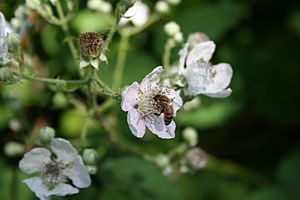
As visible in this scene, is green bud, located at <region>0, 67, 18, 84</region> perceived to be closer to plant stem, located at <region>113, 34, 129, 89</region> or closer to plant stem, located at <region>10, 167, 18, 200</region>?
plant stem, located at <region>113, 34, 129, 89</region>

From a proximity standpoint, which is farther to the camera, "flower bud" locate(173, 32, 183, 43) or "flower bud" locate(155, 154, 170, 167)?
"flower bud" locate(155, 154, 170, 167)

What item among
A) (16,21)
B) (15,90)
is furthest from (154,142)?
(16,21)

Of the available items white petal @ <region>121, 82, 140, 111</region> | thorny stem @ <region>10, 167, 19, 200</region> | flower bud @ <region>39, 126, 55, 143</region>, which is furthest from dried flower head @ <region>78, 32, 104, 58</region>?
thorny stem @ <region>10, 167, 19, 200</region>

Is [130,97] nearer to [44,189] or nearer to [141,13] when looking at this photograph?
[44,189]

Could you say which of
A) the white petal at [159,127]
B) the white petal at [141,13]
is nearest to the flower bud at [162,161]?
the white petal at [159,127]

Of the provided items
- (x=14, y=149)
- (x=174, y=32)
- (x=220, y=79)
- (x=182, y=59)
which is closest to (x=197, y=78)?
(x=182, y=59)

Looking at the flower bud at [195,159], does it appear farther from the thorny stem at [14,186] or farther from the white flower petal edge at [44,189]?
the thorny stem at [14,186]

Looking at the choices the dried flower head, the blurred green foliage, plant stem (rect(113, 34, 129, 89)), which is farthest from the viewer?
the blurred green foliage
